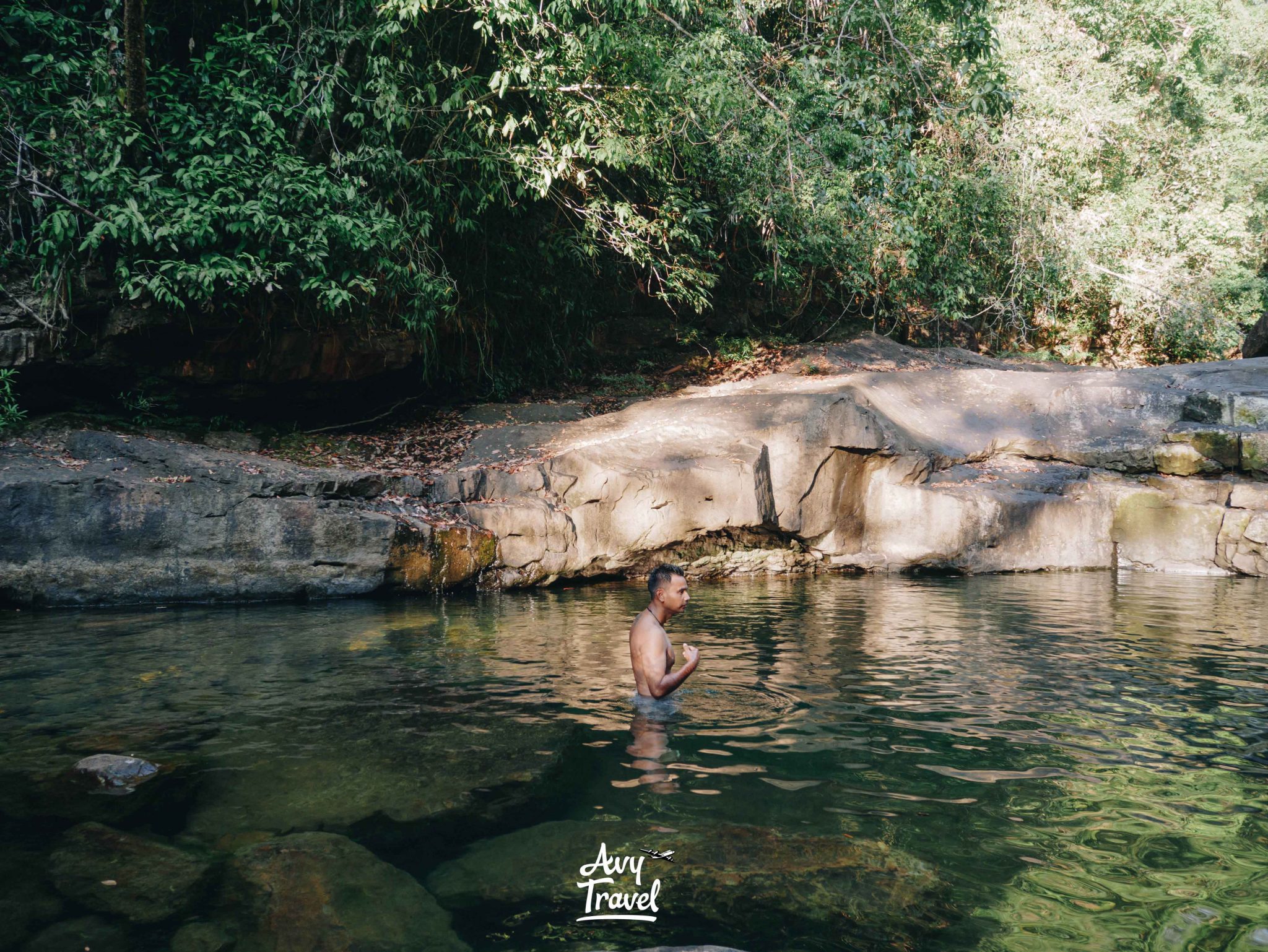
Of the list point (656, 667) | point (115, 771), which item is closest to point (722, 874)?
point (656, 667)

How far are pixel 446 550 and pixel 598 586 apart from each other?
2.31 meters

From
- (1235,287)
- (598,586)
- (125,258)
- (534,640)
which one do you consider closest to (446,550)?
(598,586)

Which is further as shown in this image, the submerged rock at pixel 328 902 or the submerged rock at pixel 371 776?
the submerged rock at pixel 371 776

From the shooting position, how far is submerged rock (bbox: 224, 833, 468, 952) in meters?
3.27

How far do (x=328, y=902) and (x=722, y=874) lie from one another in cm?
158

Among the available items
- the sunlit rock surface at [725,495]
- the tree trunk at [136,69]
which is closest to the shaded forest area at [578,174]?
the tree trunk at [136,69]

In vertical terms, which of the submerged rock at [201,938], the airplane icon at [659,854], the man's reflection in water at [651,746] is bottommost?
the man's reflection in water at [651,746]

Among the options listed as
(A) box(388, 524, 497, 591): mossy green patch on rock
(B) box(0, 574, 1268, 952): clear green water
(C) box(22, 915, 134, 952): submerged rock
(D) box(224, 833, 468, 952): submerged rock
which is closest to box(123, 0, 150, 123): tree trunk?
(A) box(388, 524, 497, 591): mossy green patch on rock

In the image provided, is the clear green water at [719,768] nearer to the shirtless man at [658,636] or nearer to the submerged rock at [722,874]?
the submerged rock at [722,874]

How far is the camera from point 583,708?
20.8ft

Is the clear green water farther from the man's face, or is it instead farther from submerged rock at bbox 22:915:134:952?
the man's face

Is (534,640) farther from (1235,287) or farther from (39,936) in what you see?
(1235,287)

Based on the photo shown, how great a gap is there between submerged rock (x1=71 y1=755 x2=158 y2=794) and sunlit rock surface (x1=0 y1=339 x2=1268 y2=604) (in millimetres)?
6183

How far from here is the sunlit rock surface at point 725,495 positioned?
10672 mm
